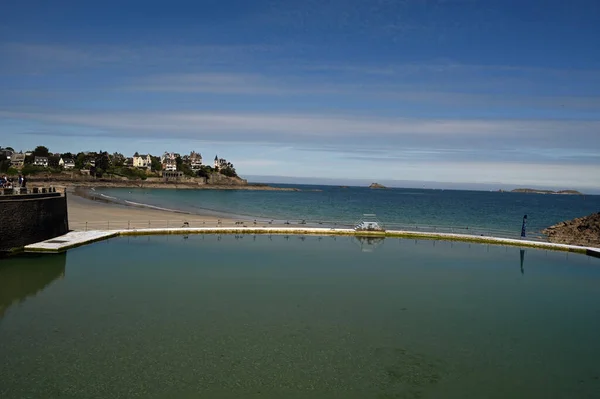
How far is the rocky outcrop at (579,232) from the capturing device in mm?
47787

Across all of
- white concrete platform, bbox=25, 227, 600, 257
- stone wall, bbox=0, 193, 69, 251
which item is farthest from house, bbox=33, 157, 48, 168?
stone wall, bbox=0, 193, 69, 251

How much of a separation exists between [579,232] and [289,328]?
4795 cm

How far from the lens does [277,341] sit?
1652cm

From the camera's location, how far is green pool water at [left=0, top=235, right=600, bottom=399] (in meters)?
13.5

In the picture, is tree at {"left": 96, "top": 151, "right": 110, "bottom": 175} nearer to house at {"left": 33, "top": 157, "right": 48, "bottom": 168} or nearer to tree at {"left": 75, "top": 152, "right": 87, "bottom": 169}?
tree at {"left": 75, "top": 152, "right": 87, "bottom": 169}

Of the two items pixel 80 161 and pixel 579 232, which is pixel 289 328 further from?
pixel 80 161

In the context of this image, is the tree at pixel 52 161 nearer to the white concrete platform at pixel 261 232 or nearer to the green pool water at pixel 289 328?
the white concrete platform at pixel 261 232

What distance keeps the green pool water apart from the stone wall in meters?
2.32

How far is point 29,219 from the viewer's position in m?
31.5

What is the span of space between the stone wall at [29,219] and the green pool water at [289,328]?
2321mm

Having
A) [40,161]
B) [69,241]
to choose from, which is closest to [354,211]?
[69,241]

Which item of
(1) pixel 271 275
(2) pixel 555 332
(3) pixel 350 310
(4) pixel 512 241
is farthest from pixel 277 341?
(4) pixel 512 241

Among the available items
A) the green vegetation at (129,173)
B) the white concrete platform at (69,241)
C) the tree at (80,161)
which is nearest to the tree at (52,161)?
the tree at (80,161)

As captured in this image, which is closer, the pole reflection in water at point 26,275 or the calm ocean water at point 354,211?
the pole reflection in water at point 26,275
